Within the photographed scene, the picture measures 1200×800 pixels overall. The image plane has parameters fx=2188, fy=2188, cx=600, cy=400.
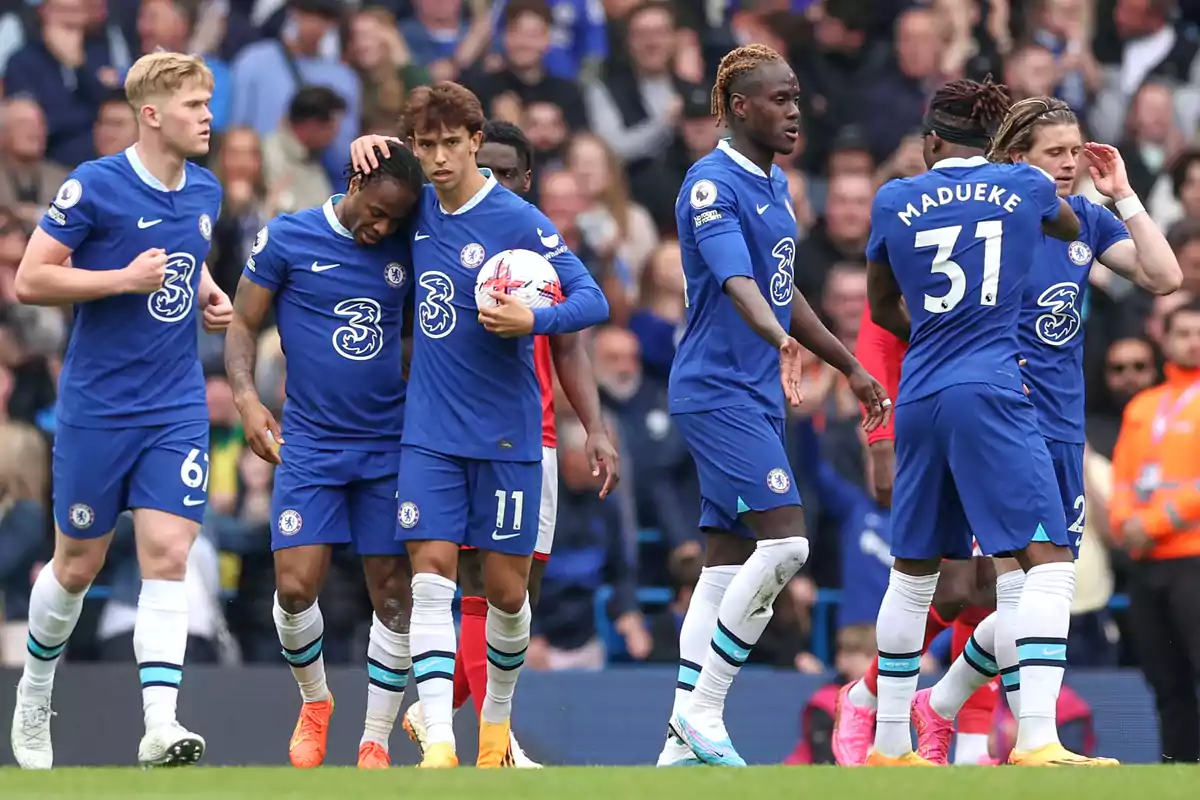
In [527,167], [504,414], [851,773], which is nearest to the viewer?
[851,773]

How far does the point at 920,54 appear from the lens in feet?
51.6

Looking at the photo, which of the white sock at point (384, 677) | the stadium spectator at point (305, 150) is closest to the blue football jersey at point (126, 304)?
the white sock at point (384, 677)

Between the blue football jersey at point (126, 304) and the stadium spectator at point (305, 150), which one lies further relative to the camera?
the stadium spectator at point (305, 150)

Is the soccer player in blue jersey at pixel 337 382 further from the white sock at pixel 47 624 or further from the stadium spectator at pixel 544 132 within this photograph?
the stadium spectator at pixel 544 132

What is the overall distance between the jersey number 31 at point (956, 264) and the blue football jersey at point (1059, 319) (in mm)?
1068

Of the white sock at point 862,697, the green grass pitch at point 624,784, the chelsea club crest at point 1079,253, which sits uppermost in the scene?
the chelsea club crest at point 1079,253

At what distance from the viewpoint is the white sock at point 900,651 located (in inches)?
352

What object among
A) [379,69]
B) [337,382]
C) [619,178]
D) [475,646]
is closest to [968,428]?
[337,382]

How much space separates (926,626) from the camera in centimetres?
988

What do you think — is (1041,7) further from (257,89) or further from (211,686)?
(211,686)

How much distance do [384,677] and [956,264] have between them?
3.05m

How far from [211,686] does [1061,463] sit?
17.2ft

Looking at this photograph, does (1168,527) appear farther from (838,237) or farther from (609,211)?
(609,211)

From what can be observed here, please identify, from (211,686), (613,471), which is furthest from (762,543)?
(211,686)
